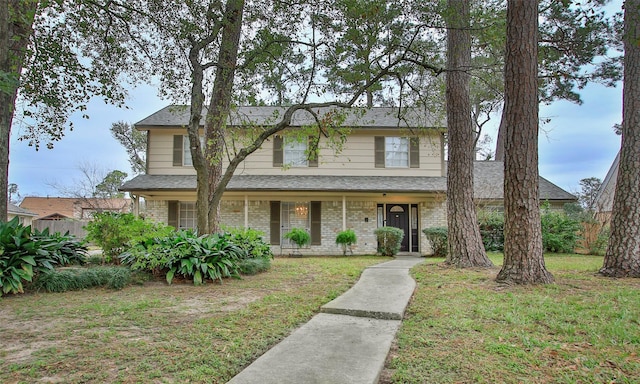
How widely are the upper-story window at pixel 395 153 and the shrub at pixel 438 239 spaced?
2.70 m

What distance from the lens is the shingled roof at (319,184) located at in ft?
39.7

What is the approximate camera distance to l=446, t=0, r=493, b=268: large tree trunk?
7.27 m

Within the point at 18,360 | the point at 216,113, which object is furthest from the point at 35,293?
the point at 216,113

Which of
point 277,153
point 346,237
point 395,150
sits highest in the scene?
point 395,150

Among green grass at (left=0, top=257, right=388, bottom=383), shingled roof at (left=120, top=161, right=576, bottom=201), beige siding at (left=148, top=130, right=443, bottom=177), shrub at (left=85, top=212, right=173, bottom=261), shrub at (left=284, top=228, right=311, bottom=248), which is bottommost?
green grass at (left=0, top=257, right=388, bottom=383)

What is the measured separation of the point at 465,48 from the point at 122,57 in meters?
7.44

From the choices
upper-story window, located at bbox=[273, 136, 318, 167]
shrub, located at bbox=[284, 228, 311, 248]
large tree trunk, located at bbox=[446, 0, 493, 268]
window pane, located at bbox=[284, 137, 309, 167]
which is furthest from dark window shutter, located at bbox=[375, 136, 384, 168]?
large tree trunk, located at bbox=[446, 0, 493, 268]

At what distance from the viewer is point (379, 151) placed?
1366 cm

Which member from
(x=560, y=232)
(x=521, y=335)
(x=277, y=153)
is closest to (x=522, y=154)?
(x=521, y=335)

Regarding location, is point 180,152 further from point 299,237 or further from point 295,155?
point 299,237

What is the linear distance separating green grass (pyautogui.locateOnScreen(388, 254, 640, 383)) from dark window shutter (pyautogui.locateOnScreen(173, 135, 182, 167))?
1081 cm

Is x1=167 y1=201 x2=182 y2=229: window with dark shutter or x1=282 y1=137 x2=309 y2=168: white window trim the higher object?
x1=282 y1=137 x2=309 y2=168: white window trim

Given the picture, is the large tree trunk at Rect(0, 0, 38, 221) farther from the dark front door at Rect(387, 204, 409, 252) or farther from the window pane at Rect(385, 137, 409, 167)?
the dark front door at Rect(387, 204, 409, 252)

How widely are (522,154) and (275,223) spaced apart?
9.45 m
